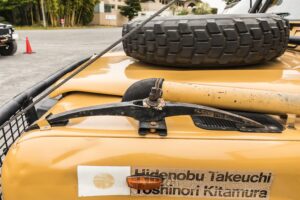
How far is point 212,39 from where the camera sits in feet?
4.02

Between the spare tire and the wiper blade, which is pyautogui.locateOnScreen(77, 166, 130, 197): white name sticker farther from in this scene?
the spare tire

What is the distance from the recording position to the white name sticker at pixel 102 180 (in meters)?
0.89

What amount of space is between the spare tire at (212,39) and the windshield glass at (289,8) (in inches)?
38.3

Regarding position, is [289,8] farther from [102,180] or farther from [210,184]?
[102,180]

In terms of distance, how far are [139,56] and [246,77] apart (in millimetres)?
472

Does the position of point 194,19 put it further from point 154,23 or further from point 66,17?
point 66,17

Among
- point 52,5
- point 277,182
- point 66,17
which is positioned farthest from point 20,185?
point 66,17

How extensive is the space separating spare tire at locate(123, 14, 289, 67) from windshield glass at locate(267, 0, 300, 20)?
97 cm

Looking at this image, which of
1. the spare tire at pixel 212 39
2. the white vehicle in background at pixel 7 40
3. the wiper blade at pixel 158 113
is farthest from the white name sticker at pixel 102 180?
the white vehicle in background at pixel 7 40

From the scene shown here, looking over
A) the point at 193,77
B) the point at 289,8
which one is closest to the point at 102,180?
the point at 193,77

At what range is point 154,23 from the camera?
1.30 m

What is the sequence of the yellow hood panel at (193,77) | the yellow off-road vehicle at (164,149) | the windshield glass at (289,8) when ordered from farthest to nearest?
the windshield glass at (289,8) < the yellow hood panel at (193,77) < the yellow off-road vehicle at (164,149)

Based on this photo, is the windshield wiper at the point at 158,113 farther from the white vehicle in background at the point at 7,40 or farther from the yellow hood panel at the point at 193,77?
the white vehicle in background at the point at 7,40

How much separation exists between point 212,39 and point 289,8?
4.43 feet
